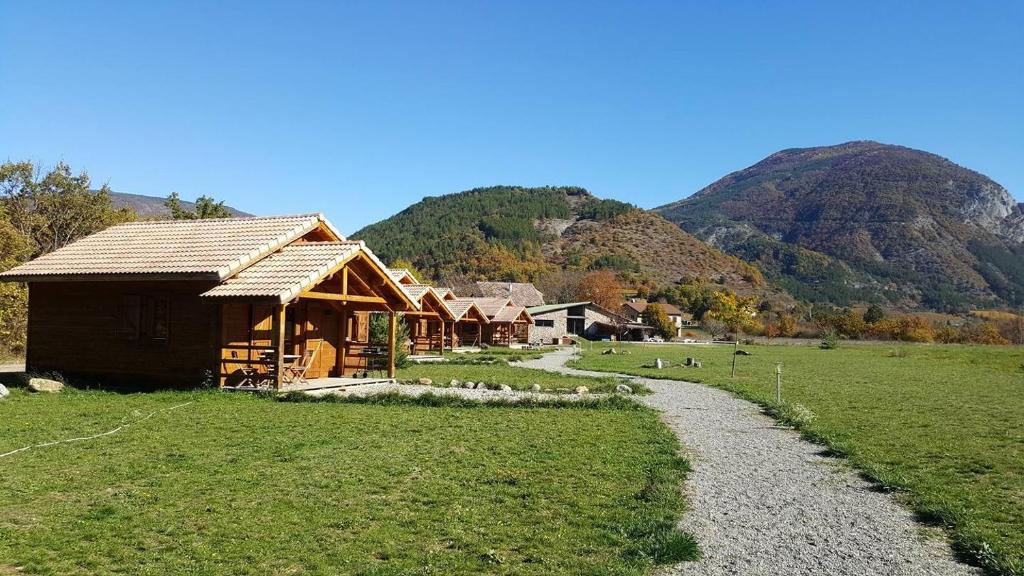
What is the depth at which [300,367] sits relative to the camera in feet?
59.8

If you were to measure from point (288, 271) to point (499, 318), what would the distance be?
38546 mm

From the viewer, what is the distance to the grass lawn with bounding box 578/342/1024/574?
698cm

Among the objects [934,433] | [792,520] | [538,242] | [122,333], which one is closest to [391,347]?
[122,333]

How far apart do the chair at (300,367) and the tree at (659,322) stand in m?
64.5

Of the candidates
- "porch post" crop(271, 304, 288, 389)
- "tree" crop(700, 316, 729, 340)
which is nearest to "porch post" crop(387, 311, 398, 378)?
"porch post" crop(271, 304, 288, 389)

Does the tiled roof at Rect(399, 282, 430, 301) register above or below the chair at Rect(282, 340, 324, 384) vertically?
above

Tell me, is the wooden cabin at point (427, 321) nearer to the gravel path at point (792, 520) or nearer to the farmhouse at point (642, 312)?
the gravel path at point (792, 520)

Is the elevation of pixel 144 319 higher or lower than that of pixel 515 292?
lower

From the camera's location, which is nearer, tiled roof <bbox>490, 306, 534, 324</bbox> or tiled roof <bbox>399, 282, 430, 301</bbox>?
tiled roof <bbox>399, 282, 430, 301</bbox>

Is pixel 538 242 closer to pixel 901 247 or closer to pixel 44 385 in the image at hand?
pixel 901 247

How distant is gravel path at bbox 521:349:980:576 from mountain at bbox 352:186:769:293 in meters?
96.4

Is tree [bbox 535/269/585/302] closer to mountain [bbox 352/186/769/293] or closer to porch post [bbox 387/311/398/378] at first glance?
mountain [bbox 352/186/769/293]

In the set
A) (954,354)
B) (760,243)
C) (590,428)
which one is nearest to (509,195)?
(760,243)

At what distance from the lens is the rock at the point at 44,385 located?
15799 millimetres
